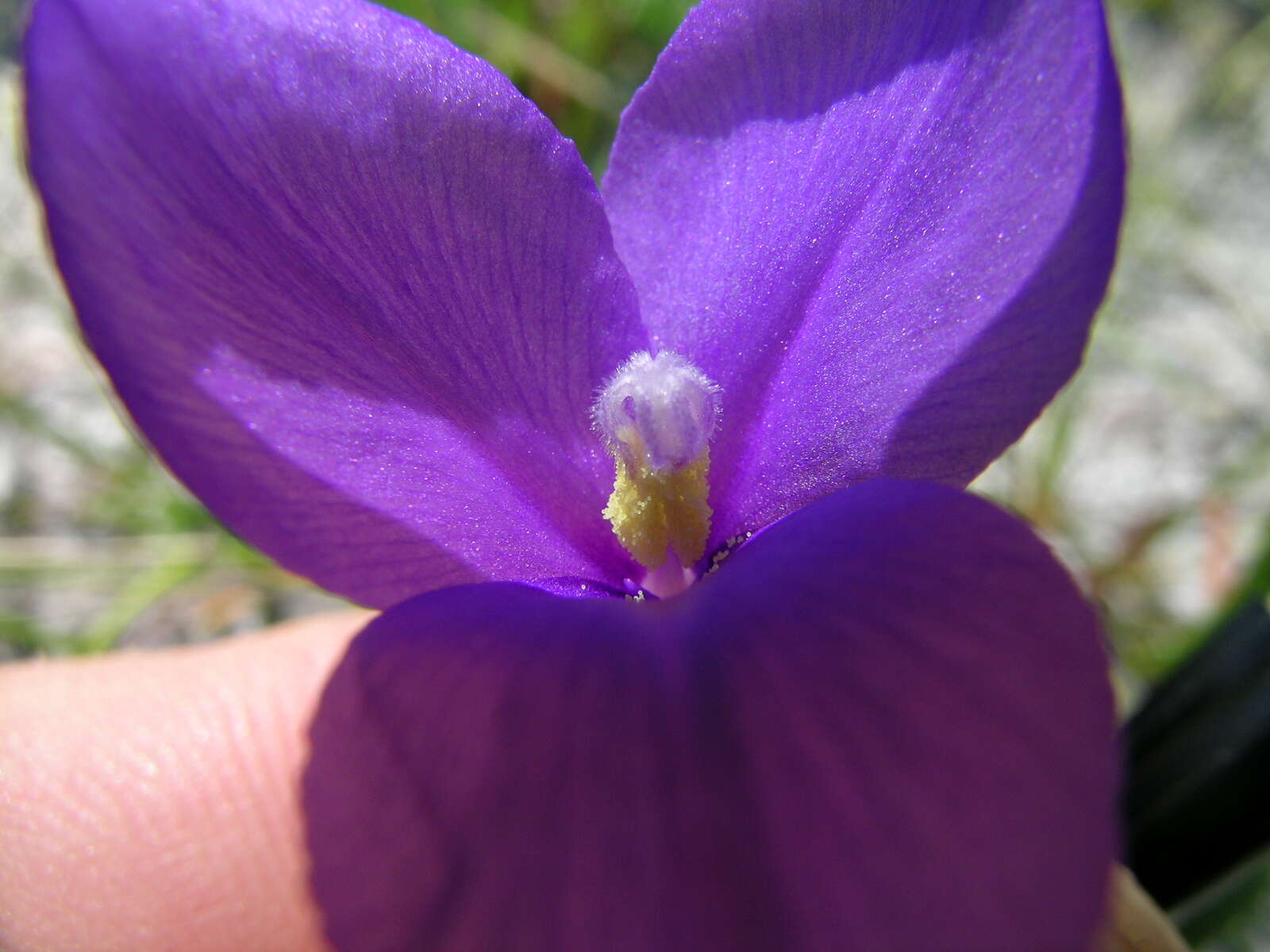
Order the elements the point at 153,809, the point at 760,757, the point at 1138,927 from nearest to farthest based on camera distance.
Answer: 1. the point at 760,757
2. the point at 1138,927
3. the point at 153,809

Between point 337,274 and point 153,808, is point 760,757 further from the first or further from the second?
point 153,808

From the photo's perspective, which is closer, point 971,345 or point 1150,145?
point 971,345

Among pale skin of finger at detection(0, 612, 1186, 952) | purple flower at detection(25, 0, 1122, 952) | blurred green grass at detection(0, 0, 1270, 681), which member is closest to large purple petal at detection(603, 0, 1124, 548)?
purple flower at detection(25, 0, 1122, 952)

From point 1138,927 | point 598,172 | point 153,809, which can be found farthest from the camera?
point 598,172

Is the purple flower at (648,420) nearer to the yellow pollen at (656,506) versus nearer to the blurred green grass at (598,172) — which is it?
the yellow pollen at (656,506)

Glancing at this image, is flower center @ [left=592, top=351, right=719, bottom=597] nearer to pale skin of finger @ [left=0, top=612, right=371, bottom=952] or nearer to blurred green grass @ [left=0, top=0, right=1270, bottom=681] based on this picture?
pale skin of finger @ [left=0, top=612, right=371, bottom=952]

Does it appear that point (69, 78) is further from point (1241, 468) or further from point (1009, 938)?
point (1241, 468)

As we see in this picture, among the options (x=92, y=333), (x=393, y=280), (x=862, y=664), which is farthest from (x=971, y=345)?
(x=92, y=333)

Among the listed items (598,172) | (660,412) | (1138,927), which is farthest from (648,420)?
(598,172)
